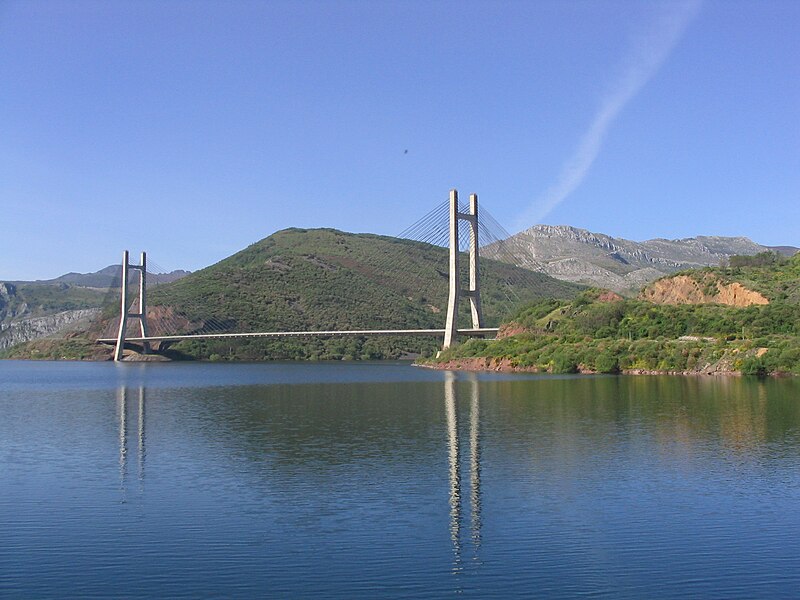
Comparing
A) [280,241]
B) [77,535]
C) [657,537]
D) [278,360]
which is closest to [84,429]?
[77,535]

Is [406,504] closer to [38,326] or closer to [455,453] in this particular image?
[455,453]

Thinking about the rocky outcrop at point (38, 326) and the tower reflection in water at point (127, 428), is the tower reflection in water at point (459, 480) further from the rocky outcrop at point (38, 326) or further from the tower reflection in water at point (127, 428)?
the rocky outcrop at point (38, 326)

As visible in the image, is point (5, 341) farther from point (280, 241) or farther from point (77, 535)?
point (77, 535)

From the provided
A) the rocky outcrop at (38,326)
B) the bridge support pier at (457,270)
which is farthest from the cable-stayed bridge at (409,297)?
the rocky outcrop at (38,326)

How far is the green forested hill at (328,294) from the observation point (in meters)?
110

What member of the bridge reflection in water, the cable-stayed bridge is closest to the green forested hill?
the cable-stayed bridge

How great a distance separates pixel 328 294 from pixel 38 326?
80.1 meters

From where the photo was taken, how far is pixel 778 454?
20.8m

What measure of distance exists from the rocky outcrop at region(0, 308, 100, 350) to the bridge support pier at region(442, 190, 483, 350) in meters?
113

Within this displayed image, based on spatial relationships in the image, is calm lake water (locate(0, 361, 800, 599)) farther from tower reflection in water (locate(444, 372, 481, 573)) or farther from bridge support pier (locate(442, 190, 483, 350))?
bridge support pier (locate(442, 190, 483, 350))

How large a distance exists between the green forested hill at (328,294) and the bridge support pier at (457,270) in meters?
26.2

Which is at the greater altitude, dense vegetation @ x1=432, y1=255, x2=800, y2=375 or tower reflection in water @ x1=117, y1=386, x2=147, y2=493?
dense vegetation @ x1=432, y1=255, x2=800, y2=375

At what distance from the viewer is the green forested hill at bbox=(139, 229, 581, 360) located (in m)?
110

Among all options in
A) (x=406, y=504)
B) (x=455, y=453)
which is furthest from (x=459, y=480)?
(x=455, y=453)
